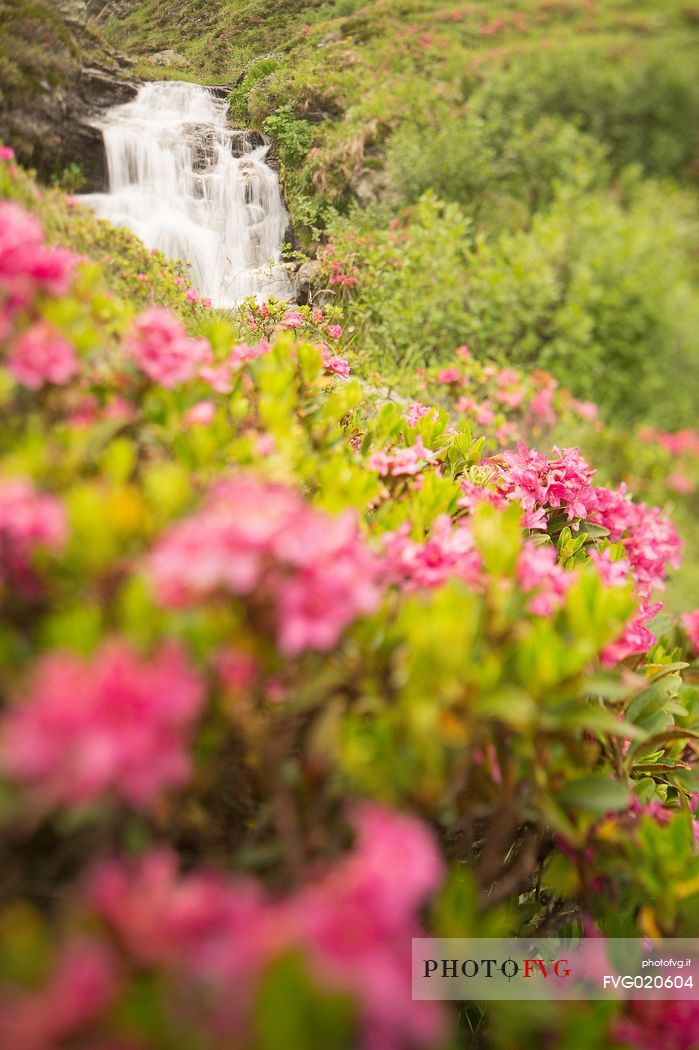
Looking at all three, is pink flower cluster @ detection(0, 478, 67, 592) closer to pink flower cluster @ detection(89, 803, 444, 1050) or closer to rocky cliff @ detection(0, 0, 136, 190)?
pink flower cluster @ detection(89, 803, 444, 1050)

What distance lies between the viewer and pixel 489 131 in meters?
4.61

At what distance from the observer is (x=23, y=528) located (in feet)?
2.33

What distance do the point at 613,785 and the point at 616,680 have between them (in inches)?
6.0

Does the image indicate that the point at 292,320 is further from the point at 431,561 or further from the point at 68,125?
the point at 431,561

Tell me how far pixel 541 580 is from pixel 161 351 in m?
0.70

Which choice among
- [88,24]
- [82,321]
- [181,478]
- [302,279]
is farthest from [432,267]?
[181,478]

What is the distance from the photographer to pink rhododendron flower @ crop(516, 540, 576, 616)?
38.1 inches

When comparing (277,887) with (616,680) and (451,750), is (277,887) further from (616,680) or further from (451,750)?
(616,680)

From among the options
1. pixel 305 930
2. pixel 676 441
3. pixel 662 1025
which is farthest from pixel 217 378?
pixel 676 441

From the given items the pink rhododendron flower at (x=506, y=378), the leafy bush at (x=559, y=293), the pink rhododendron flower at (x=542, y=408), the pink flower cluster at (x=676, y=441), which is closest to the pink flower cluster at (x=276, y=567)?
the leafy bush at (x=559, y=293)

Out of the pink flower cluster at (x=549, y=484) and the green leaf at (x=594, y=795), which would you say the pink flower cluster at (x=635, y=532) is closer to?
the pink flower cluster at (x=549, y=484)

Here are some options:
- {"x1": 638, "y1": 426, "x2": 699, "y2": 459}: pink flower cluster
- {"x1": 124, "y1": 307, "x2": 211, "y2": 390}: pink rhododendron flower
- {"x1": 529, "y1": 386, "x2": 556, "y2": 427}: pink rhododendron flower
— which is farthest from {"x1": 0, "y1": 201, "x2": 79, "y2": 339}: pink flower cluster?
{"x1": 638, "y1": 426, "x2": 699, "y2": 459}: pink flower cluster

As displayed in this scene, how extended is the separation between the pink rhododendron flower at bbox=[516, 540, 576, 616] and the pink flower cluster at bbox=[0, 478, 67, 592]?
641 mm

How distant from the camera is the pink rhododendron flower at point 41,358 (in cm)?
89
